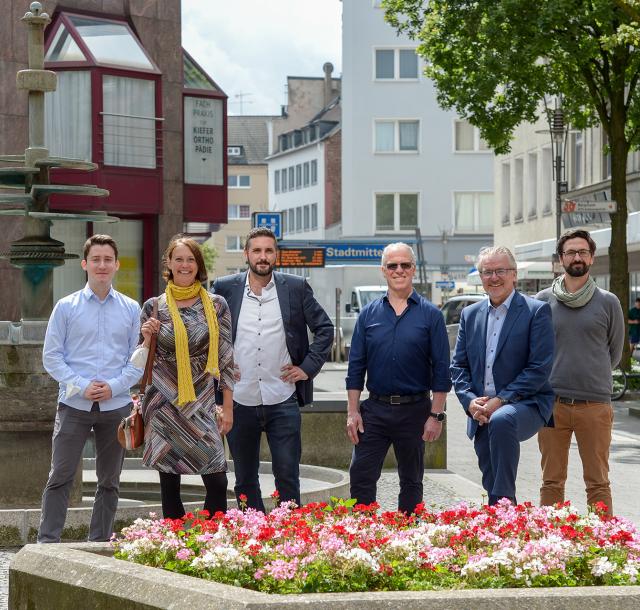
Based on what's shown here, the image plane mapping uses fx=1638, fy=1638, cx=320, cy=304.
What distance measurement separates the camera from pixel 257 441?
840 cm

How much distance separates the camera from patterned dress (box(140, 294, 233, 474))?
7641 mm

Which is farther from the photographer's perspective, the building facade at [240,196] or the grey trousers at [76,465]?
the building facade at [240,196]

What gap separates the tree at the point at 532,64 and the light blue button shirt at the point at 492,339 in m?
18.2

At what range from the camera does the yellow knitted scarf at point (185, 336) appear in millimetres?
7598

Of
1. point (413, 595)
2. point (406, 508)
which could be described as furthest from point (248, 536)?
point (406, 508)

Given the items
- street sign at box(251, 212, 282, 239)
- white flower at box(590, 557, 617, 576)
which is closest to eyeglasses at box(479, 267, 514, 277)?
white flower at box(590, 557, 617, 576)

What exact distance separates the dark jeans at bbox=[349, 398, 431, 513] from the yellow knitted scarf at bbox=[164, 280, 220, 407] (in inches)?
36.2

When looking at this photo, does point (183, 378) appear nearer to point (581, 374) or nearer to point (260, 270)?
point (260, 270)

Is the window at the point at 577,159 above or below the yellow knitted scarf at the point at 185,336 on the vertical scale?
above

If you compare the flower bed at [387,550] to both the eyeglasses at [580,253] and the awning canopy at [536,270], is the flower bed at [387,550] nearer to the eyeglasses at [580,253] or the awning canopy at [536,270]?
the eyeglasses at [580,253]

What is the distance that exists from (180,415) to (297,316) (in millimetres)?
1004

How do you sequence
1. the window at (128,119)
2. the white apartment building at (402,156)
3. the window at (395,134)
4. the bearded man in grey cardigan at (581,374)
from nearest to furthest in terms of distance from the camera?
1. the bearded man in grey cardigan at (581,374)
2. the window at (128,119)
3. the white apartment building at (402,156)
4. the window at (395,134)

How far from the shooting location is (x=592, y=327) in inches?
346

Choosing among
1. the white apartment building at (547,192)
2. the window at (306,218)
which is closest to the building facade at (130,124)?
the white apartment building at (547,192)
